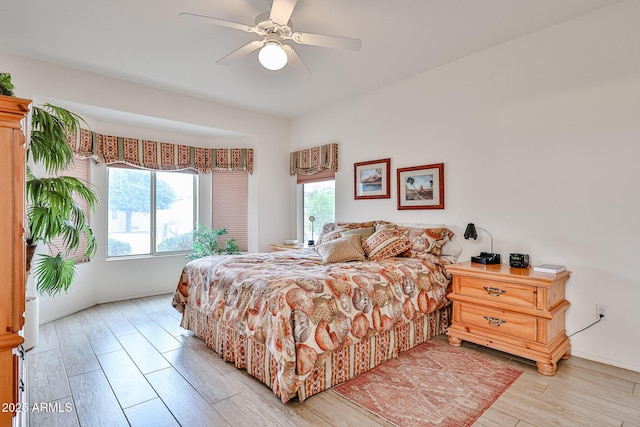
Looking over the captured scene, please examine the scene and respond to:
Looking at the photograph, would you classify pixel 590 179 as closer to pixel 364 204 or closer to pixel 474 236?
pixel 474 236

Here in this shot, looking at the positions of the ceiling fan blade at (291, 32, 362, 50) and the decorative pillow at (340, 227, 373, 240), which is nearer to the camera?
the ceiling fan blade at (291, 32, 362, 50)

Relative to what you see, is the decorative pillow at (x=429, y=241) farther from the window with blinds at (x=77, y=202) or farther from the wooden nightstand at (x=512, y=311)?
the window with blinds at (x=77, y=202)

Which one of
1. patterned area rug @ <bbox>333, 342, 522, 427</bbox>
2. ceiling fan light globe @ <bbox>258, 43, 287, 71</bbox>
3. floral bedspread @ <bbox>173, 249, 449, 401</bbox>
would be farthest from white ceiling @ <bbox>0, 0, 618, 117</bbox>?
patterned area rug @ <bbox>333, 342, 522, 427</bbox>

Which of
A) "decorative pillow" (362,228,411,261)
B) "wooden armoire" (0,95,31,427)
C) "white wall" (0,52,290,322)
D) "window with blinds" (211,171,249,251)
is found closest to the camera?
"wooden armoire" (0,95,31,427)

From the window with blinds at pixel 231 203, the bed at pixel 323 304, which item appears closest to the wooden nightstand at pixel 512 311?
the bed at pixel 323 304

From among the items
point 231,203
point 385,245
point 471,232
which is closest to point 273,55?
point 385,245

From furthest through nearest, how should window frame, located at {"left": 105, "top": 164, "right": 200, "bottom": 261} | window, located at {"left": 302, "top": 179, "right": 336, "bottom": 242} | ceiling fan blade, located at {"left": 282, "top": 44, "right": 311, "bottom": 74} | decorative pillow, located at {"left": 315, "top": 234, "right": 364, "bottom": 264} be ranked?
1. window, located at {"left": 302, "top": 179, "right": 336, "bottom": 242}
2. window frame, located at {"left": 105, "top": 164, "right": 200, "bottom": 261}
3. decorative pillow, located at {"left": 315, "top": 234, "right": 364, "bottom": 264}
4. ceiling fan blade, located at {"left": 282, "top": 44, "right": 311, "bottom": 74}

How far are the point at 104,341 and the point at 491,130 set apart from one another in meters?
4.09

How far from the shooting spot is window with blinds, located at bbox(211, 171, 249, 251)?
204 inches

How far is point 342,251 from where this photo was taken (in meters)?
3.10

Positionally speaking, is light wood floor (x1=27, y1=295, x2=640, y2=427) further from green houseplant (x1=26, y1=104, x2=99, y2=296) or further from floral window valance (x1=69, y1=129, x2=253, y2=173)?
floral window valance (x1=69, y1=129, x2=253, y2=173)

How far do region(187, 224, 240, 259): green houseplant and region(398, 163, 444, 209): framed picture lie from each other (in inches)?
98.6

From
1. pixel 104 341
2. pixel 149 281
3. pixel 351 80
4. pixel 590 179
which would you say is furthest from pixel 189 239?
pixel 590 179

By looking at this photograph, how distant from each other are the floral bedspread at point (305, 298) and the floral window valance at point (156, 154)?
214cm
